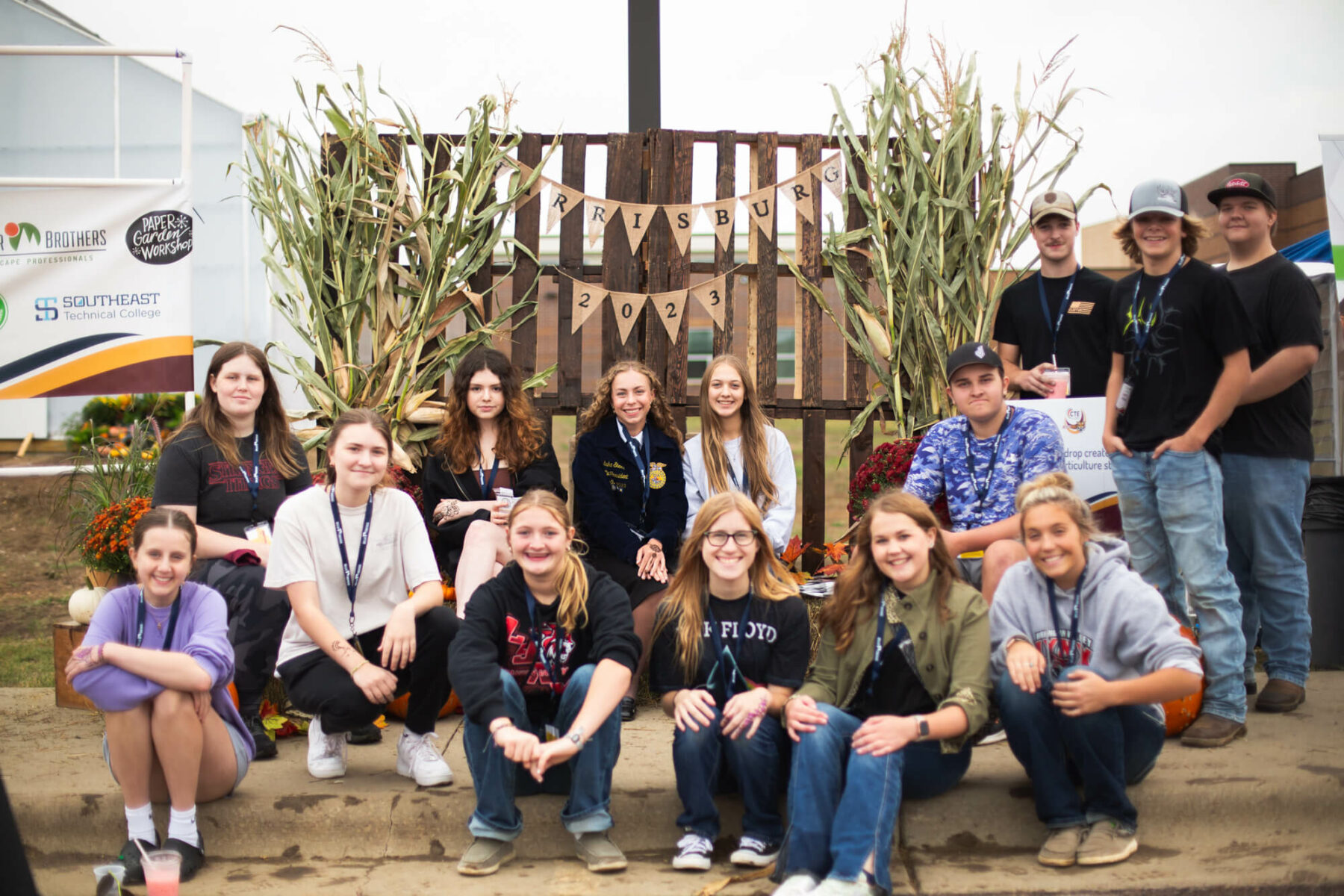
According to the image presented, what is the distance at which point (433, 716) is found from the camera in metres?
3.37

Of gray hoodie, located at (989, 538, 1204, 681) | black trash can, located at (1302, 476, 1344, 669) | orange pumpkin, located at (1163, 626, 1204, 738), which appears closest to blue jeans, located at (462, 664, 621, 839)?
gray hoodie, located at (989, 538, 1204, 681)

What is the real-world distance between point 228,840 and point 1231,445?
3455 millimetres

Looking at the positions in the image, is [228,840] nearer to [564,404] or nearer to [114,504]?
[114,504]

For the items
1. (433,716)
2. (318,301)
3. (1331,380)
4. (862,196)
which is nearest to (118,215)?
(318,301)

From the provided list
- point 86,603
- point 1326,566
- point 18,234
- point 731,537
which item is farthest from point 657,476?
point 18,234

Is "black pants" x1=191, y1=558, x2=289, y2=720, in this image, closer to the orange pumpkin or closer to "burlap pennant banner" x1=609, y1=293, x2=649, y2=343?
"burlap pennant banner" x1=609, y1=293, x2=649, y2=343

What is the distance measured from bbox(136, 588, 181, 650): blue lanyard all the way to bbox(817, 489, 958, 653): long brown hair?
1831 millimetres

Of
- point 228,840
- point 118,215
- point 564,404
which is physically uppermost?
point 118,215

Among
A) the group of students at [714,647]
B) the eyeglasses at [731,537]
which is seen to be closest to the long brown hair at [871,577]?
the group of students at [714,647]

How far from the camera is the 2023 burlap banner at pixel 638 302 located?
205 inches

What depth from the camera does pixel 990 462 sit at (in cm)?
375

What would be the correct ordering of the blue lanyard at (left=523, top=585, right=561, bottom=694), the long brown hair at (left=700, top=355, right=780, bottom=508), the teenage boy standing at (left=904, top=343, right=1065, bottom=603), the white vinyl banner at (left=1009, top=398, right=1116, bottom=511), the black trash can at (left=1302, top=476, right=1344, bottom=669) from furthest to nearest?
the black trash can at (left=1302, top=476, right=1344, bottom=669) → the long brown hair at (left=700, top=355, right=780, bottom=508) → the white vinyl banner at (left=1009, top=398, right=1116, bottom=511) → the teenage boy standing at (left=904, top=343, right=1065, bottom=603) → the blue lanyard at (left=523, top=585, right=561, bottom=694)

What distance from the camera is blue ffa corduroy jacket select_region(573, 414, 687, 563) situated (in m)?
4.15

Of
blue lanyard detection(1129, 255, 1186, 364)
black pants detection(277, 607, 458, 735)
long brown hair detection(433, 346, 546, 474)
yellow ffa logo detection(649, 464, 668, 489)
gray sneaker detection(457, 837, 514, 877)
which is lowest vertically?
gray sneaker detection(457, 837, 514, 877)
